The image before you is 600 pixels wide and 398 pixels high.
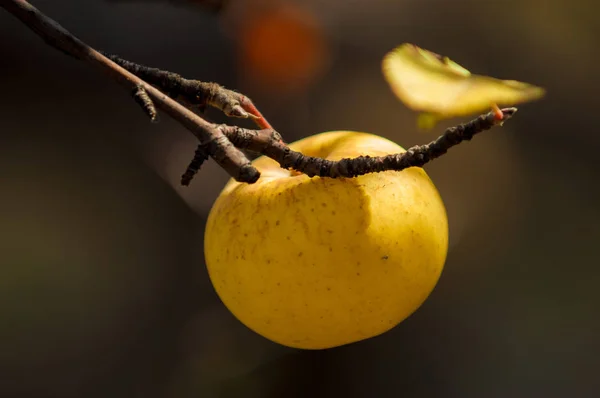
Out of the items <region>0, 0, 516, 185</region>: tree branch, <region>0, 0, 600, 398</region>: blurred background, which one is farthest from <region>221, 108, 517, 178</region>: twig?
<region>0, 0, 600, 398</region>: blurred background

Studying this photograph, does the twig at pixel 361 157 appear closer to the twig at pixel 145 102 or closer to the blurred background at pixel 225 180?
the twig at pixel 145 102

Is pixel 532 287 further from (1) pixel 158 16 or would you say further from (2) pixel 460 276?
(1) pixel 158 16

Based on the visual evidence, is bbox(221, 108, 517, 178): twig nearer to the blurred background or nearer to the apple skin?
the apple skin

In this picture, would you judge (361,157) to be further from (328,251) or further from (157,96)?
(157,96)

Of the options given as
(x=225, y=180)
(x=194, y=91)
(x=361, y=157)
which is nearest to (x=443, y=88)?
(x=361, y=157)

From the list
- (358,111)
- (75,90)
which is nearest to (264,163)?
(358,111)

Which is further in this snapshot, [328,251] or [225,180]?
[225,180]

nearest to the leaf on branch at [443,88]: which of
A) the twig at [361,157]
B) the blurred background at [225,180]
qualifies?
the twig at [361,157]
